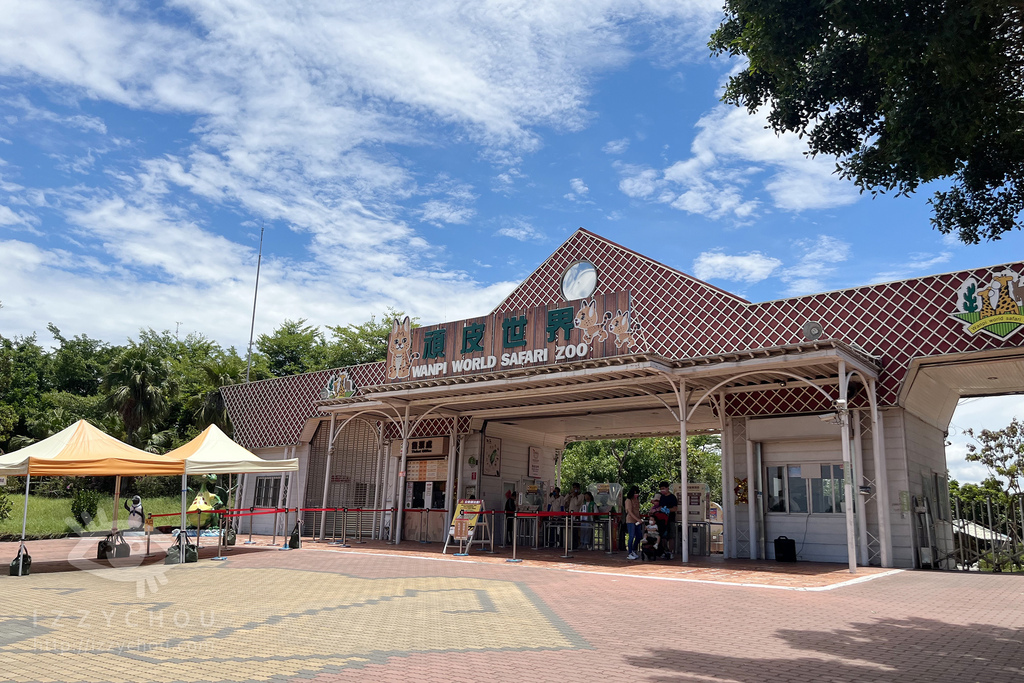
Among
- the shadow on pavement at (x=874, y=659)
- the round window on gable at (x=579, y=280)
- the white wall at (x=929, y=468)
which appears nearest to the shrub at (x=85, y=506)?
the round window on gable at (x=579, y=280)

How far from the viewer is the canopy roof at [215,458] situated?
46.4ft

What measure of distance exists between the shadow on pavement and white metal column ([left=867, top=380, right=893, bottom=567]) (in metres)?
6.60

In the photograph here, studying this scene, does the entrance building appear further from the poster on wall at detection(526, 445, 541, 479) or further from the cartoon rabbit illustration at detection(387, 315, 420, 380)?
the poster on wall at detection(526, 445, 541, 479)

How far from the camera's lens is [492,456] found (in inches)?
831

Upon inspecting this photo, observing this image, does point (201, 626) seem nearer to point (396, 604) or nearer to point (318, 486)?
point (396, 604)

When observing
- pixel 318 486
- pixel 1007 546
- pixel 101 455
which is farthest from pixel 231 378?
pixel 1007 546

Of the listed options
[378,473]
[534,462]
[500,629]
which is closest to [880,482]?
[500,629]

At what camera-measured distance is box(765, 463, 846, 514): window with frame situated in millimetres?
14812

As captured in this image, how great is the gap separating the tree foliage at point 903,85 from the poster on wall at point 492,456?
13.2 metres

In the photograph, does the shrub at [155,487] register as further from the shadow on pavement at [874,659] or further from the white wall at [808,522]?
the shadow on pavement at [874,659]

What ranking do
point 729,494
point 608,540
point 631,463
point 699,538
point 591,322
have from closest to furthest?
point 729,494
point 591,322
point 699,538
point 608,540
point 631,463

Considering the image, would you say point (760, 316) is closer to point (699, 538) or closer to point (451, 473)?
point (699, 538)

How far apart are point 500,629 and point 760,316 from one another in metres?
10.5

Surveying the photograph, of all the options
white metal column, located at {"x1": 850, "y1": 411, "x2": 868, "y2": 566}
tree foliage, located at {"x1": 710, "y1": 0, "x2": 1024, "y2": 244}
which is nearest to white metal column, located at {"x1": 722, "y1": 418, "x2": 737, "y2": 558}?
white metal column, located at {"x1": 850, "y1": 411, "x2": 868, "y2": 566}
